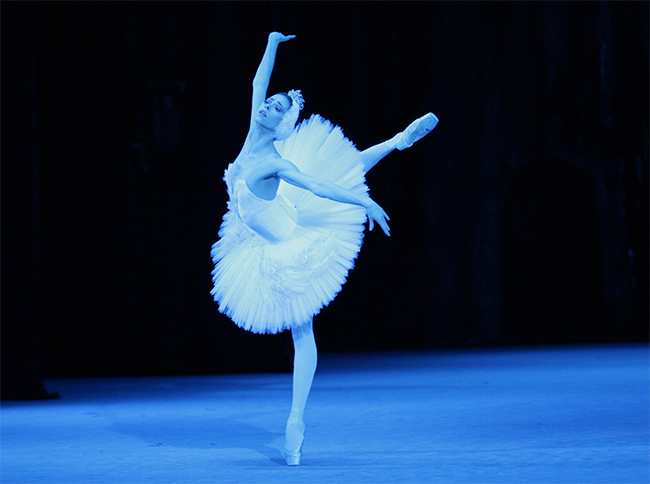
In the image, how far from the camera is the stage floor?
2.67 metres

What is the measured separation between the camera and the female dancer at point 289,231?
9.26ft

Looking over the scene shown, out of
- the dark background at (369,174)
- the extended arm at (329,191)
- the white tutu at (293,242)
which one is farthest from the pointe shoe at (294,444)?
the dark background at (369,174)

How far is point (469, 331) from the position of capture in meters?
6.79

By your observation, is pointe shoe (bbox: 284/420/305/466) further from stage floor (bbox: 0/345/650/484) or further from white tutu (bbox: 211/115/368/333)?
white tutu (bbox: 211/115/368/333)

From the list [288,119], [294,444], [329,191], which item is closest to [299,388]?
[294,444]

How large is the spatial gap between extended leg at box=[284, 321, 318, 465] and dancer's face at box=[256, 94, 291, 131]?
0.68m

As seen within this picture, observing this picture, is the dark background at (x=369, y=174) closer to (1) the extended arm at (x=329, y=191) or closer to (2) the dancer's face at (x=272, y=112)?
(2) the dancer's face at (x=272, y=112)

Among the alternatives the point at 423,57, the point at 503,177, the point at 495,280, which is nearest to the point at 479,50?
the point at 423,57

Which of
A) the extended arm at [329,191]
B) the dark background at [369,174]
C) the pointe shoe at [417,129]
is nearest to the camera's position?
the extended arm at [329,191]

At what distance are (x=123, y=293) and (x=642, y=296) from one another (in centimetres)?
410

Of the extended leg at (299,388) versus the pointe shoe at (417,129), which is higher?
the pointe shoe at (417,129)

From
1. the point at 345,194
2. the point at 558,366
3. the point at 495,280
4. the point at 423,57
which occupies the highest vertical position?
the point at 423,57

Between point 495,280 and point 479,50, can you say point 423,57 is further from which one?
point 495,280

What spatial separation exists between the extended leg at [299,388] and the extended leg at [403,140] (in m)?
0.62
